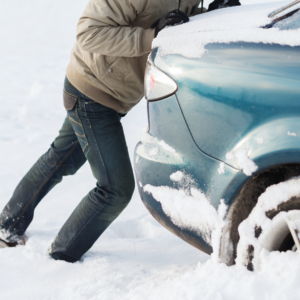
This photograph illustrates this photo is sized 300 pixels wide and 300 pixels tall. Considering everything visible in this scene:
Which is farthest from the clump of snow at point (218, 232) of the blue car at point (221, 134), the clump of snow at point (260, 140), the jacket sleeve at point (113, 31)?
the jacket sleeve at point (113, 31)

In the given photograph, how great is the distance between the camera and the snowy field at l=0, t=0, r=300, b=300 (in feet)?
4.00

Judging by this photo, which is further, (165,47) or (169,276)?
(169,276)

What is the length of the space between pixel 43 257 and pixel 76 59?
1.19 m

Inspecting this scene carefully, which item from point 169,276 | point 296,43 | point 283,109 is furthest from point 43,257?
point 296,43

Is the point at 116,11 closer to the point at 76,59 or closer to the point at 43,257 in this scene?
the point at 76,59

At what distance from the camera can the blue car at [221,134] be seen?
1.12 m

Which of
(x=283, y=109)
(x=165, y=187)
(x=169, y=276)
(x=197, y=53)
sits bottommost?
(x=169, y=276)

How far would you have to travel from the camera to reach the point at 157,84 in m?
1.42

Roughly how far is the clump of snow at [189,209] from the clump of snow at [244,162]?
211mm

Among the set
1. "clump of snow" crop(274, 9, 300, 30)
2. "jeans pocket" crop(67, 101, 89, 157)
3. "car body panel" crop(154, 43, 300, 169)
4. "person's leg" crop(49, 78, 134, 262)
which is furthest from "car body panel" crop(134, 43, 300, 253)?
"jeans pocket" crop(67, 101, 89, 157)

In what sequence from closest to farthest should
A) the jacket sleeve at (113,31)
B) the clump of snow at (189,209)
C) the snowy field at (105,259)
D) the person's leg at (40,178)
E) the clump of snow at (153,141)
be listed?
the snowy field at (105,259) → the clump of snow at (189,209) → the clump of snow at (153,141) → the jacket sleeve at (113,31) → the person's leg at (40,178)

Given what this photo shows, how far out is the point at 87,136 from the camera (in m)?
1.85

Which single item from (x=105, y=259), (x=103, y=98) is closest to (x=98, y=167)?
(x=103, y=98)

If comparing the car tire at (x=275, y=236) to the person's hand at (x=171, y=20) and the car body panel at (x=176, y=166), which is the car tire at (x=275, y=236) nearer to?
the car body panel at (x=176, y=166)
